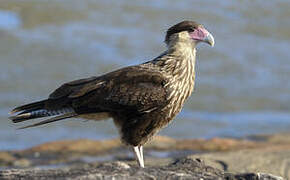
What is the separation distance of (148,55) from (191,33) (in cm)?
869

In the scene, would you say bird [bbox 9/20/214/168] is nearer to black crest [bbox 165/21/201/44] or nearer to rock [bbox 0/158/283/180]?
black crest [bbox 165/21/201/44]

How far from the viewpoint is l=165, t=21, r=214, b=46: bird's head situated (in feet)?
27.6

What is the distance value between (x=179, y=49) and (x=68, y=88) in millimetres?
1099

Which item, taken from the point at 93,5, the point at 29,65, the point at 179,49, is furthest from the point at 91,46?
the point at 179,49

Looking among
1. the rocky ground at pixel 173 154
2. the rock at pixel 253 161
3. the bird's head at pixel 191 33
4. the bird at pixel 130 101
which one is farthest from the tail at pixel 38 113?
the rock at pixel 253 161

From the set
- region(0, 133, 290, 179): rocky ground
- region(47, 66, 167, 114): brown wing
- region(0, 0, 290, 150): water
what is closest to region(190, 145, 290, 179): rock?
region(0, 133, 290, 179): rocky ground

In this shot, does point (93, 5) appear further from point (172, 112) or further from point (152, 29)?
point (172, 112)

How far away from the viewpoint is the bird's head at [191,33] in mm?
8422

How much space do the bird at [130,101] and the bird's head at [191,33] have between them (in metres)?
0.28

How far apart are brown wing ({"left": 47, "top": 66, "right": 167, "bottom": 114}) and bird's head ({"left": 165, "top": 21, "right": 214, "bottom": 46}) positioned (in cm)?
47

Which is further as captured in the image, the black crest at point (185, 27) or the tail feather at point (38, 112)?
the black crest at point (185, 27)

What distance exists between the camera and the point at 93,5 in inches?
827

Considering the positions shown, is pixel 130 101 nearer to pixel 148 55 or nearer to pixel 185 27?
pixel 185 27

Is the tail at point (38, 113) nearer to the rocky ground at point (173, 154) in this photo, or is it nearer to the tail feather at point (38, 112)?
the tail feather at point (38, 112)
